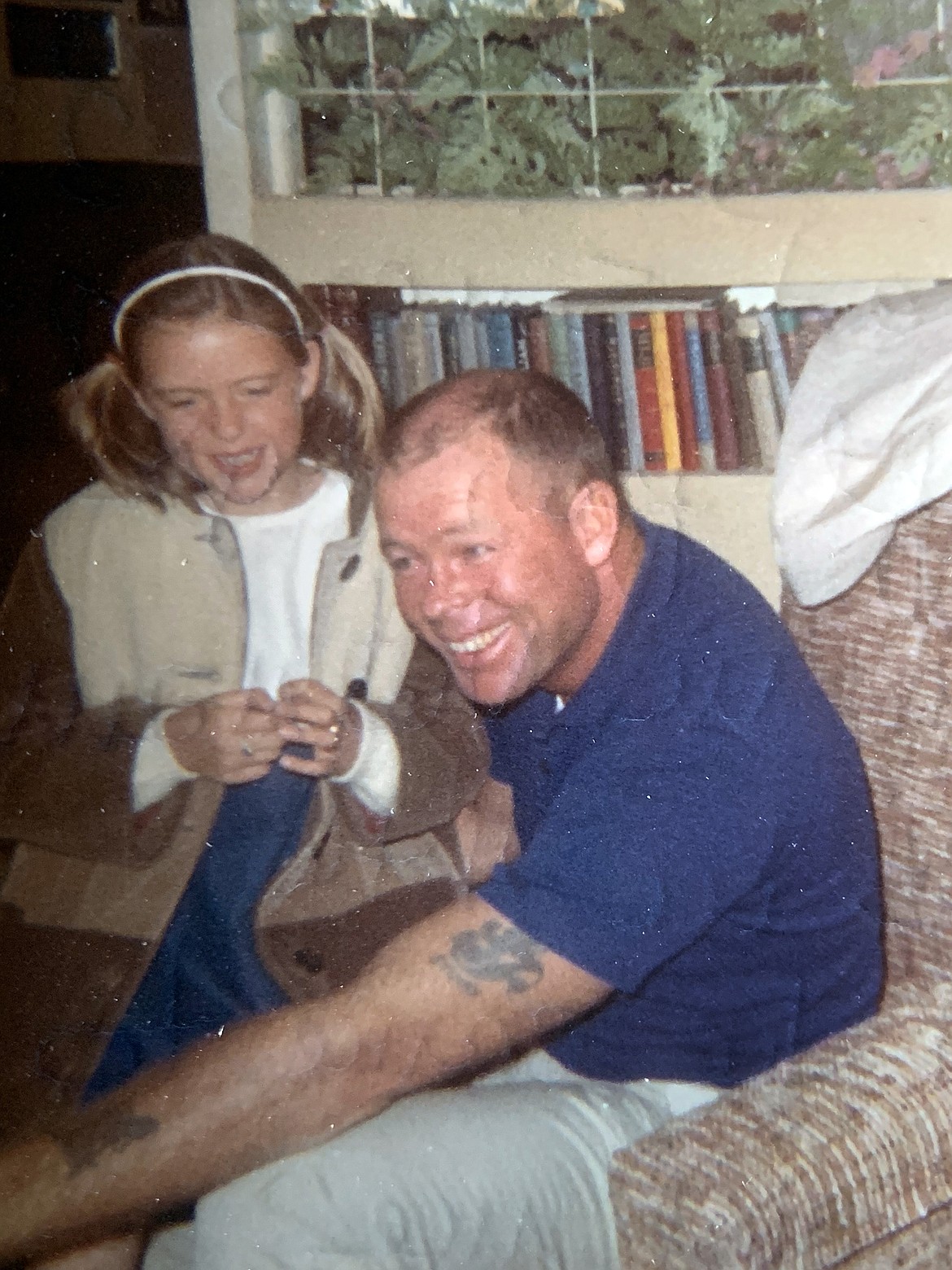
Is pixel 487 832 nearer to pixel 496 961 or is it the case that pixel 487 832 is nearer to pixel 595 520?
pixel 496 961

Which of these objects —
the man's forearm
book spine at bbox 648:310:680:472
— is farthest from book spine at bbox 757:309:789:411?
the man's forearm

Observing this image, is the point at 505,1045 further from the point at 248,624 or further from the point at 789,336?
the point at 789,336

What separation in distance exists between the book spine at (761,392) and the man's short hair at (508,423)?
184 mm

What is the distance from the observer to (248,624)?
2.74 feet

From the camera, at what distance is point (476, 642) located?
2.80 feet

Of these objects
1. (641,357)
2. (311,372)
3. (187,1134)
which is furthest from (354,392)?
(187,1134)

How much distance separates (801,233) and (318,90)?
41 cm

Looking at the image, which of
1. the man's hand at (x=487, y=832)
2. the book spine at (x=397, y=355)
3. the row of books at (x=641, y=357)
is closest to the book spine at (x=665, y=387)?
the row of books at (x=641, y=357)

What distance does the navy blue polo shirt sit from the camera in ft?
2.53

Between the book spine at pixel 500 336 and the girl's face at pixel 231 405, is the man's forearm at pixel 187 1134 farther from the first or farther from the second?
the book spine at pixel 500 336

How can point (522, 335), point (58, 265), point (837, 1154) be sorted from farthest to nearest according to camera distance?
point (522, 335) < point (58, 265) < point (837, 1154)

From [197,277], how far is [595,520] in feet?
1.16

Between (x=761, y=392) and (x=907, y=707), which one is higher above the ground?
(x=761, y=392)

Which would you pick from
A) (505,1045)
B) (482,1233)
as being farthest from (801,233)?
(482,1233)
